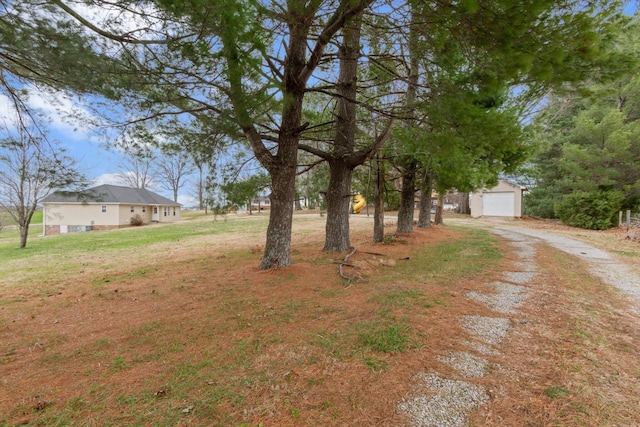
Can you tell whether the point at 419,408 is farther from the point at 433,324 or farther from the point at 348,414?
the point at 433,324

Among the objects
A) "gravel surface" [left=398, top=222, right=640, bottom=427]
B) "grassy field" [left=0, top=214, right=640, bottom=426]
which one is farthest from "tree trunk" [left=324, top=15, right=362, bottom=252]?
"gravel surface" [left=398, top=222, right=640, bottom=427]

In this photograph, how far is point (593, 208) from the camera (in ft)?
50.1

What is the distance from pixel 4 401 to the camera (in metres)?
2.24

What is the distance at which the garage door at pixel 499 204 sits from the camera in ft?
72.1

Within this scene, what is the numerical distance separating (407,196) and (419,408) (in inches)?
367

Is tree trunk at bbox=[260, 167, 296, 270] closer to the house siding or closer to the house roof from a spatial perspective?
the house roof

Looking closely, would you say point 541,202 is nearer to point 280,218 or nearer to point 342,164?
point 342,164

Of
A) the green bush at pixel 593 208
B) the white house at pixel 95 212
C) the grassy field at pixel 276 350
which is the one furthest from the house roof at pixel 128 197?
the green bush at pixel 593 208

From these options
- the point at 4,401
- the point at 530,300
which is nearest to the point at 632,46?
the point at 530,300

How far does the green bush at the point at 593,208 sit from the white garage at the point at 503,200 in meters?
5.29

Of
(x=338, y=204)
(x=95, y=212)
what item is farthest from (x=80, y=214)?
(x=338, y=204)

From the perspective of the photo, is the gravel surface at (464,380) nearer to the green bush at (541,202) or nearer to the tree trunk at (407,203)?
the tree trunk at (407,203)

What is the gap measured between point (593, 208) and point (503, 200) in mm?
7169

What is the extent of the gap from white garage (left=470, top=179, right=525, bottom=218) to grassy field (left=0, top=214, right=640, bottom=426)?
61.8ft
